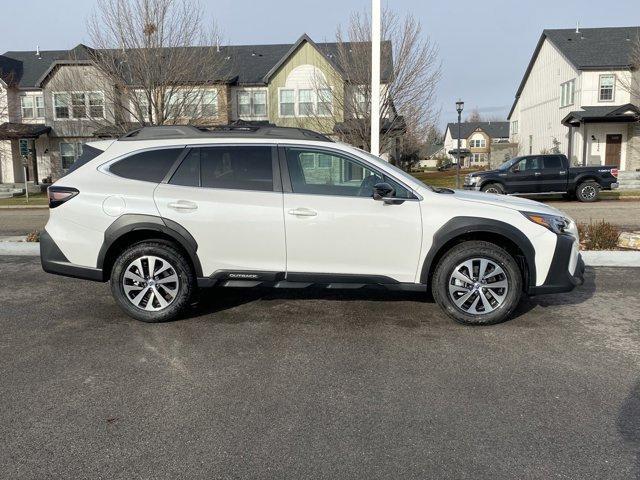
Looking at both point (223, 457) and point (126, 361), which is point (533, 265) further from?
point (126, 361)

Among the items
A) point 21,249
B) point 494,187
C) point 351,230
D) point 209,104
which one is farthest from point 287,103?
point 351,230

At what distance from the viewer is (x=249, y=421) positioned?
335 cm

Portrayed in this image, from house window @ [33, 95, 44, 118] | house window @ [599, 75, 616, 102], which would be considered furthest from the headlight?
house window @ [33, 95, 44, 118]

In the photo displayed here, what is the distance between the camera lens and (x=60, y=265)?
5.31 meters

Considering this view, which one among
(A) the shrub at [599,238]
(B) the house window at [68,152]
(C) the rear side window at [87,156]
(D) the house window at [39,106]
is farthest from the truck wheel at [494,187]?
(D) the house window at [39,106]

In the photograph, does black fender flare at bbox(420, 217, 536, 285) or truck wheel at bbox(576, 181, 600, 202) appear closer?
black fender flare at bbox(420, 217, 536, 285)

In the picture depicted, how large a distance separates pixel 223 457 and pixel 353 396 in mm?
1081

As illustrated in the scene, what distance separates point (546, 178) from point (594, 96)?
16449 millimetres

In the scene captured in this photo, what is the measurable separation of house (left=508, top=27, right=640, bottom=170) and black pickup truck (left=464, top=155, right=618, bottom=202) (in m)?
11.1

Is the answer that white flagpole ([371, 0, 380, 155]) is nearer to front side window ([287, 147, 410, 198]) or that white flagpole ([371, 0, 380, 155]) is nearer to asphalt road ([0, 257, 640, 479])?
front side window ([287, 147, 410, 198])

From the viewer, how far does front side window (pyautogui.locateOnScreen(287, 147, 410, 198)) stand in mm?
5180

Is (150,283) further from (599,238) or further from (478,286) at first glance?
(599,238)

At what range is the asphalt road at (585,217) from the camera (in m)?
12.8

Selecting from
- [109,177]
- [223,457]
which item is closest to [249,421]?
[223,457]
